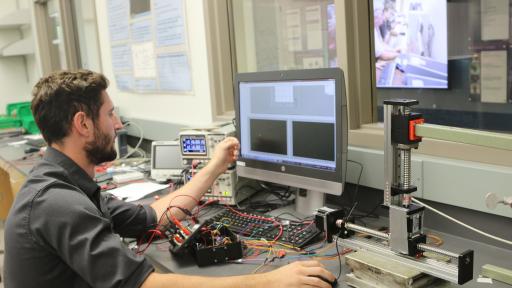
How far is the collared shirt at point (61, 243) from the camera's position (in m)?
1.09

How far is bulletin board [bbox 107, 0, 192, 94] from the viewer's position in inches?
109

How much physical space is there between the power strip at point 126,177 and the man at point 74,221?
3.30ft

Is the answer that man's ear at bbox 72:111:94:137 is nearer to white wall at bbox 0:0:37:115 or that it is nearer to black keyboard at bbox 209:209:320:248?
black keyboard at bbox 209:209:320:248

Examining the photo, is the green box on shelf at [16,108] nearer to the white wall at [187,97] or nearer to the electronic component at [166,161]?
the white wall at [187,97]

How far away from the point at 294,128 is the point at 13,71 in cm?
578


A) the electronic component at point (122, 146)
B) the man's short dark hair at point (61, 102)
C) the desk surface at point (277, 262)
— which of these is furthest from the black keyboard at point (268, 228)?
the electronic component at point (122, 146)

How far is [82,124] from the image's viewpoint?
1.32 m

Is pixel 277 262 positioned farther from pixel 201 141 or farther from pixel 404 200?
pixel 201 141

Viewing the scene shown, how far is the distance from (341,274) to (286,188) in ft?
2.48

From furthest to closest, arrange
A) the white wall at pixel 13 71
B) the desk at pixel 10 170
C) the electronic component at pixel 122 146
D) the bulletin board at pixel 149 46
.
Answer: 1. the white wall at pixel 13 71
2. the electronic component at pixel 122 146
3. the desk at pixel 10 170
4. the bulletin board at pixel 149 46

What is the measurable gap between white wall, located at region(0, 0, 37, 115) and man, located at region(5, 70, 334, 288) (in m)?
5.33

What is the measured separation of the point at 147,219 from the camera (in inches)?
64.1

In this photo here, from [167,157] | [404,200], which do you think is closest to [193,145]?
[167,157]

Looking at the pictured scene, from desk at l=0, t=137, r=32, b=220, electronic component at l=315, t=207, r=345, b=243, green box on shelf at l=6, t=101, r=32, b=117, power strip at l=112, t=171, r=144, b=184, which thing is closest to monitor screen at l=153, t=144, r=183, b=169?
power strip at l=112, t=171, r=144, b=184
